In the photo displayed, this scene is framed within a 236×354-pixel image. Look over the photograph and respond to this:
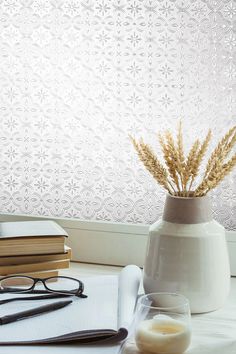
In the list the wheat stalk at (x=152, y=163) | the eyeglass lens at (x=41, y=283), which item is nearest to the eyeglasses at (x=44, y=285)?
the eyeglass lens at (x=41, y=283)

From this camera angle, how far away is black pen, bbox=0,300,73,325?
106cm

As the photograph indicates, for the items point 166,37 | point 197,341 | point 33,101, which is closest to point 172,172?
point 197,341

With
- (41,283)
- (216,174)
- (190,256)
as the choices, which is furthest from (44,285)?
(216,174)

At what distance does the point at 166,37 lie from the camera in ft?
4.89

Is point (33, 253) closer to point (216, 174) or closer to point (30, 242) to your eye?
point (30, 242)

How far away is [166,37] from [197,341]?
74 centimetres

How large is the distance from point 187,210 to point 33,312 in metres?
0.34

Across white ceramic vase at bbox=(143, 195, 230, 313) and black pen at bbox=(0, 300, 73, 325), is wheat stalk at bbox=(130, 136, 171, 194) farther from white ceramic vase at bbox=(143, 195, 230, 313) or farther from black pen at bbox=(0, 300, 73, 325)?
black pen at bbox=(0, 300, 73, 325)

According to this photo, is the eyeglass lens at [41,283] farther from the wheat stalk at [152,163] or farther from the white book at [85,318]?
the wheat stalk at [152,163]

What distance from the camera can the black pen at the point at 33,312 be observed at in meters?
1.06

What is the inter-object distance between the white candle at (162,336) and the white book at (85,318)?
4 centimetres

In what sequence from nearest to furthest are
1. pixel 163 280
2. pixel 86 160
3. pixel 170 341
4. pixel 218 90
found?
pixel 170 341 < pixel 163 280 < pixel 218 90 < pixel 86 160

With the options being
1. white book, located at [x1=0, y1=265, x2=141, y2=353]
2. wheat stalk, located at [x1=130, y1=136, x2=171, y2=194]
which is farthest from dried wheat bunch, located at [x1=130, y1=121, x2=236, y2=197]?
white book, located at [x1=0, y1=265, x2=141, y2=353]

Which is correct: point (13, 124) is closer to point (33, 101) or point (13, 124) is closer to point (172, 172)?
point (33, 101)
